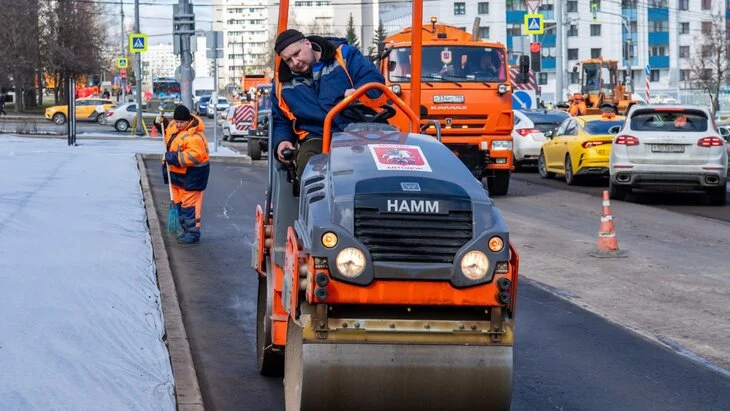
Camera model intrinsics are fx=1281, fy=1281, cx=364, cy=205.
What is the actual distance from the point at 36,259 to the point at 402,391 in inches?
254

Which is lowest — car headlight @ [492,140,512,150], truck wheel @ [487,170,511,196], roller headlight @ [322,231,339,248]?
truck wheel @ [487,170,511,196]

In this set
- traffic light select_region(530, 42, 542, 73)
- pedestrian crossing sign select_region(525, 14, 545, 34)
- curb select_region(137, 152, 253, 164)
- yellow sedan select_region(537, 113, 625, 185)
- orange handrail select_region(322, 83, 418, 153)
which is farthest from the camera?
pedestrian crossing sign select_region(525, 14, 545, 34)

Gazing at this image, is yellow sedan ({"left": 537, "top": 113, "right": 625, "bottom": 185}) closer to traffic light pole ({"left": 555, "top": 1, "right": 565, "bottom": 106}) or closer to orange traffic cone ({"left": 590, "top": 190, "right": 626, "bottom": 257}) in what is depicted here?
orange traffic cone ({"left": 590, "top": 190, "right": 626, "bottom": 257})

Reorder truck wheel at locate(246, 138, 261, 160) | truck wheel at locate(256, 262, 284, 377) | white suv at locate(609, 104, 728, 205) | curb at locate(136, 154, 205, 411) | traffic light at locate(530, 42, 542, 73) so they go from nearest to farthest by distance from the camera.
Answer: curb at locate(136, 154, 205, 411)
truck wheel at locate(256, 262, 284, 377)
white suv at locate(609, 104, 728, 205)
truck wheel at locate(246, 138, 261, 160)
traffic light at locate(530, 42, 542, 73)

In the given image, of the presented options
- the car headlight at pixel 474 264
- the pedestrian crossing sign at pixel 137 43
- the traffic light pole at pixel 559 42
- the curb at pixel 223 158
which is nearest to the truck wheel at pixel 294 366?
the car headlight at pixel 474 264

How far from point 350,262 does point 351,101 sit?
151 centimetres

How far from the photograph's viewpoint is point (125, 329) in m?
8.83

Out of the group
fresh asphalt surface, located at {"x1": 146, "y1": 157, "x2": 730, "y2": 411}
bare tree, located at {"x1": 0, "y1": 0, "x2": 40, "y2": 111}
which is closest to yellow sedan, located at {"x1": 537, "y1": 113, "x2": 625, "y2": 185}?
fresh asphalt surface, located at {"x1": 146, "y1": 157, "x2": 730, "y2": 411}

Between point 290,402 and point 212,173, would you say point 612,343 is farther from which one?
point 212,173

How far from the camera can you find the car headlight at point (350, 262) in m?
5.86

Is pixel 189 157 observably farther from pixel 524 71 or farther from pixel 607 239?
pixel 524 71

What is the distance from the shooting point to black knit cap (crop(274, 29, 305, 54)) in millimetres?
7445

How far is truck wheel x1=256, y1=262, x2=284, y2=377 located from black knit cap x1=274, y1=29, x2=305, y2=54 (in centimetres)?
132

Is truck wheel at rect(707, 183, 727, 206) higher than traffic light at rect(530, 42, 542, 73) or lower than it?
lower
